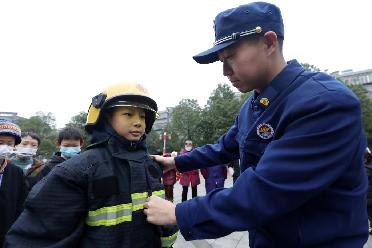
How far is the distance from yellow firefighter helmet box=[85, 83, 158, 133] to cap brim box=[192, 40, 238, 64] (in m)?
0.49

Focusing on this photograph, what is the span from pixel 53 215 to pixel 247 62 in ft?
4.22

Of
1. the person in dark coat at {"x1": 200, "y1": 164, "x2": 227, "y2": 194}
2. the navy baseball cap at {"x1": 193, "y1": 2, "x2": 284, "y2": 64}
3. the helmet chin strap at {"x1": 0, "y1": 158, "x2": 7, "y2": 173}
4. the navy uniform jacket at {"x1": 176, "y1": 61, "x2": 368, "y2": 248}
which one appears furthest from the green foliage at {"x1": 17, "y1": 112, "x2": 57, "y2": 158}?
the navy uniform jacket at {"x1": 176, "y1": 61, "x2": 368, "y2": 248}

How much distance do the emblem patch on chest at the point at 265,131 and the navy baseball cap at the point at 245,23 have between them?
0.45 metres

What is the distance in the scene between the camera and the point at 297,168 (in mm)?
1367

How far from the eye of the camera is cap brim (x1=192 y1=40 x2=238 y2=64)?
1.68 meters

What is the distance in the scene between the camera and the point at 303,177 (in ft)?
4.49

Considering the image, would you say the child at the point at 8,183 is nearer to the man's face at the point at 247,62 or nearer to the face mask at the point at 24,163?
the face mask at the point at 24,163

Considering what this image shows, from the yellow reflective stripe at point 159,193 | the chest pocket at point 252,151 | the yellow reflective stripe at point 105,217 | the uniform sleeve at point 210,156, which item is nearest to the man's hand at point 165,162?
the uniform sleeve at point 210,156

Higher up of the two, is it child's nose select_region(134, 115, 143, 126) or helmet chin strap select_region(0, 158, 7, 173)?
child's nose select_region(134, 115, 143, 126)

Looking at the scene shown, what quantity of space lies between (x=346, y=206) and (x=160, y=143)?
198 ft

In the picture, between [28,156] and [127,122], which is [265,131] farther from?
[28,156]

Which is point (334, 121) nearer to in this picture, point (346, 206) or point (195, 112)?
point (346, 206)

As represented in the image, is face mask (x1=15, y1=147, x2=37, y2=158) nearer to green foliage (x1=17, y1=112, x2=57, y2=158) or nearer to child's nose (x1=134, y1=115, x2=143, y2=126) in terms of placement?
child's nose (x1=134, y1=115, x2=143, y2=126)

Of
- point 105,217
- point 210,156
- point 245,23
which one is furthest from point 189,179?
point 245,23
